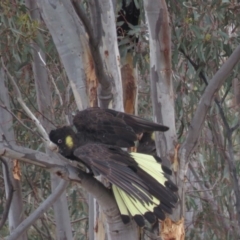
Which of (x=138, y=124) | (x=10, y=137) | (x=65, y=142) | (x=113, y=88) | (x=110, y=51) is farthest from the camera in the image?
(x=10, y=137)

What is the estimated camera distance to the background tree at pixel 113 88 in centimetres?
267

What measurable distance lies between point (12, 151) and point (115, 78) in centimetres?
89

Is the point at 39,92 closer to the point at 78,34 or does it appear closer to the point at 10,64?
the point at 10,64

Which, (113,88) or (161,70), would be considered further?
(161,70)

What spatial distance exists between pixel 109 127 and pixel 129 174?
14.9 inches

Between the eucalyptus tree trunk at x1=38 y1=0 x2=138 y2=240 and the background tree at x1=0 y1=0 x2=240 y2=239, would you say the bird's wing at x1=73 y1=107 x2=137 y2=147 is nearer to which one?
the background tree at x1=0 y1=0 x2=240 y2=239

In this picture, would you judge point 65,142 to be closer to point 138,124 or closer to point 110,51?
point 138,124

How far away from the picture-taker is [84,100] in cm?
286

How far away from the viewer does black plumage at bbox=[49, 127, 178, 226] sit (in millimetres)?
2086

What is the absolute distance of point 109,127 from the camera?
248 centimetres

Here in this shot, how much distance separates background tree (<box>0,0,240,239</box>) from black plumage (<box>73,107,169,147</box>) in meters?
0.15

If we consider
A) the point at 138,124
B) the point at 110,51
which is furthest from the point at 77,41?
the point at 138,124

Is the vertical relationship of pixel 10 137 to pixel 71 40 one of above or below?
below

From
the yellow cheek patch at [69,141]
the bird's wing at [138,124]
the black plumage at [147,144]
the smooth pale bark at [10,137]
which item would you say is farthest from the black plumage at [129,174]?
the smooth pale bark at [10,137]
